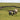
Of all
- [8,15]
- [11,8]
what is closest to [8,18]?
[8,15]

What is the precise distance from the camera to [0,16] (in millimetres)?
700

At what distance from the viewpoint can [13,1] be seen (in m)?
0.68

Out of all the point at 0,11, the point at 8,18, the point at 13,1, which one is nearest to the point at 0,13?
the point at 0,11

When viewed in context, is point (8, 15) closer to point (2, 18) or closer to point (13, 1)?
point (2, 18)

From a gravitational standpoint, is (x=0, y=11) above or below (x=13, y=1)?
below

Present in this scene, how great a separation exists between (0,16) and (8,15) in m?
0.12

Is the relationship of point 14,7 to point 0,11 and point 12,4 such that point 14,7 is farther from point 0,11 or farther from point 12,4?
point 0,11

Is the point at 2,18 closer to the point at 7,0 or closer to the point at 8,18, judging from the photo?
the point at 8,18

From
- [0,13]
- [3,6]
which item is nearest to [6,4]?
[3,6]

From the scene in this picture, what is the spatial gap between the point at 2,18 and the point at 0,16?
0.14 feet

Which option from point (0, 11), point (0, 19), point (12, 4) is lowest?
point (0, 19)

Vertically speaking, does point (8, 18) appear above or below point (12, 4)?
below

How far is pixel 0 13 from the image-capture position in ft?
2.30

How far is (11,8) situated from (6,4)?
95mm
